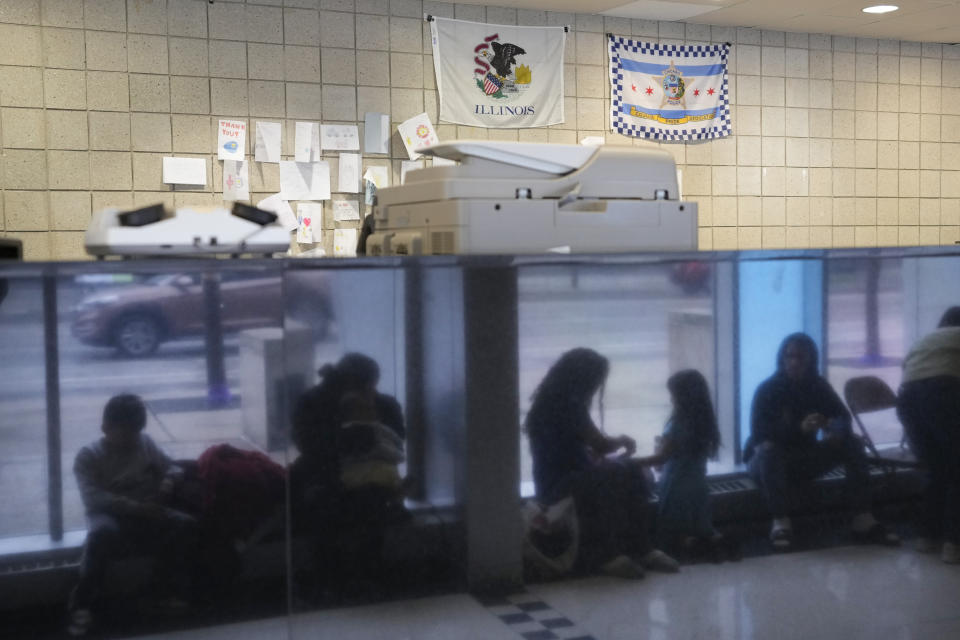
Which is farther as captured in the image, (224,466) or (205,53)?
(205,53)

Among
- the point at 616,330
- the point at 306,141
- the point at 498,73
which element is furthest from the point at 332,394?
the point at 498,73

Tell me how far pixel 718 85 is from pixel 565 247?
3.65 meters

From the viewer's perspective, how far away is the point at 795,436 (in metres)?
2.10

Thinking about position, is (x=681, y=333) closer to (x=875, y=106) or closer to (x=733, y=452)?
(x=733, y=452)

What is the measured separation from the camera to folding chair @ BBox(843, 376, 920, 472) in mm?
2145

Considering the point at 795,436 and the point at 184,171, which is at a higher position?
the point at 184,171

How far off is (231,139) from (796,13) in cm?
285

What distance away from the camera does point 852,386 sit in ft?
7.04

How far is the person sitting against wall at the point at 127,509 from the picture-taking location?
166cm

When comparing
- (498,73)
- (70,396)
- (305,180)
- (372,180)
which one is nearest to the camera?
(70,396)

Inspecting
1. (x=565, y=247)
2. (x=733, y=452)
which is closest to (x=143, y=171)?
(x=565, y=247)

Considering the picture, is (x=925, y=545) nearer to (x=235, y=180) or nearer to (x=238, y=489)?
(x=238, y=489)

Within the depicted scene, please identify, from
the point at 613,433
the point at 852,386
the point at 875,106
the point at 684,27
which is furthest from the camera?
the point at 875,106

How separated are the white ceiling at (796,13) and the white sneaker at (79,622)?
364 cm
